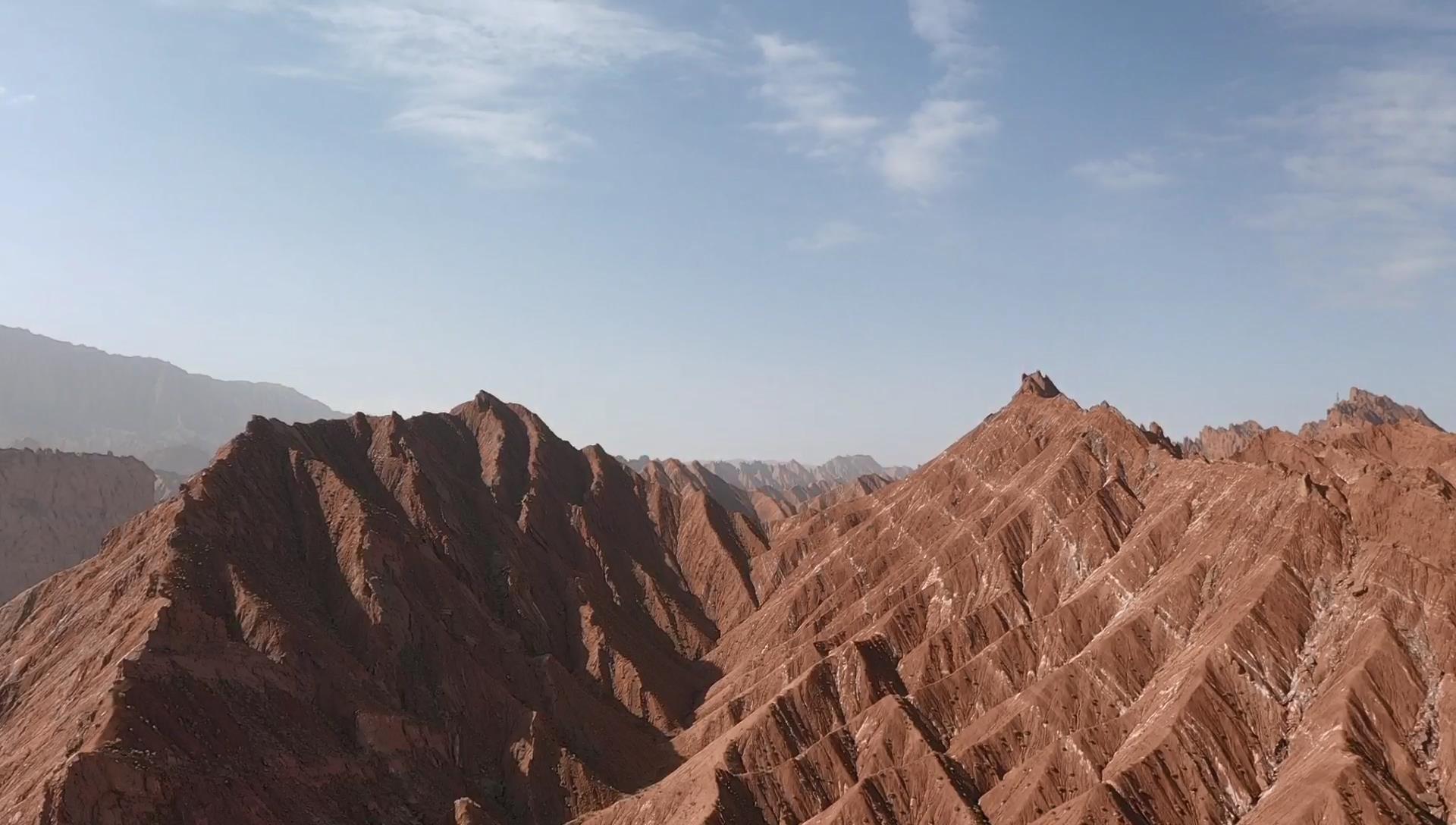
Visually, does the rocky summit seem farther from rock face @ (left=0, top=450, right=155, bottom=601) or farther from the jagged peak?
rock face @ (left=0, top=450, right=155, bottom=601)

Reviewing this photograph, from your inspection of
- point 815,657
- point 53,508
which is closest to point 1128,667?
point 815,657

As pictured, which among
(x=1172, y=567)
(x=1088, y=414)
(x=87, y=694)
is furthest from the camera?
(x=1088, y=414)

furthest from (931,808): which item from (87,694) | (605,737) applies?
(87,694)

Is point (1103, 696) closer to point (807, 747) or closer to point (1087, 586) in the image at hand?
point (1087, 586)

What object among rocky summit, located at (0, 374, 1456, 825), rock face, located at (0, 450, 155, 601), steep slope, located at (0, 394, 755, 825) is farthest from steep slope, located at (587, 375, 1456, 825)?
rock face, located at (0, 450, 155, 601)

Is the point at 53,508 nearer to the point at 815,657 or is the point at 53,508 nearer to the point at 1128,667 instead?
the point at 815,657

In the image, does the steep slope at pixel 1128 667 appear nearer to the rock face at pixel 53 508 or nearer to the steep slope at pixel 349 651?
the steep slope at pixel 349 651
